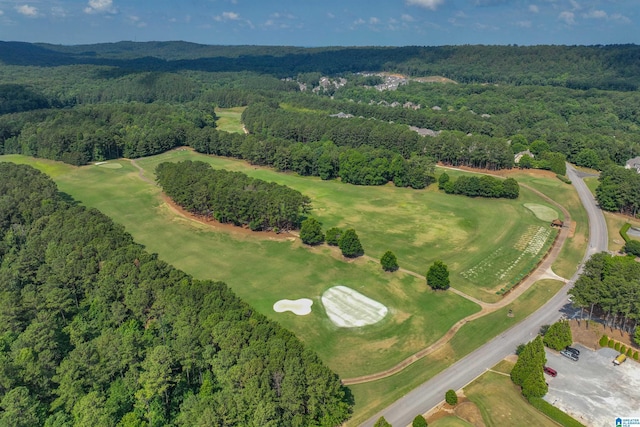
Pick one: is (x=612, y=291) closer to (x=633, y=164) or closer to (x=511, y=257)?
(x=511, y=257)

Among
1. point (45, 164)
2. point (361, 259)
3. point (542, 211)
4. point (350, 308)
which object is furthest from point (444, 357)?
point (45, 164)

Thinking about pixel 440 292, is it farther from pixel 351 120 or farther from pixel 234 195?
pixel 351 120

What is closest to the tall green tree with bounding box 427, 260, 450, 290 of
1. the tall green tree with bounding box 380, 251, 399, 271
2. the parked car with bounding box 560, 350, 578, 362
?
the tall green tree with bounding box 380, 251, 399, 271

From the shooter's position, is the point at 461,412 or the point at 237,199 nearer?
the point at 461,412

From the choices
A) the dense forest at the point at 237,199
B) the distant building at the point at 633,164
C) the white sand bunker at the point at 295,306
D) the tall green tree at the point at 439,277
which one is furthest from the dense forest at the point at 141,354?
the distant building at the point at 633,164

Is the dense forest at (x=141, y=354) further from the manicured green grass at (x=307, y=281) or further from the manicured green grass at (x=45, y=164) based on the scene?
the manicured green grass at (x=45, y=164)
